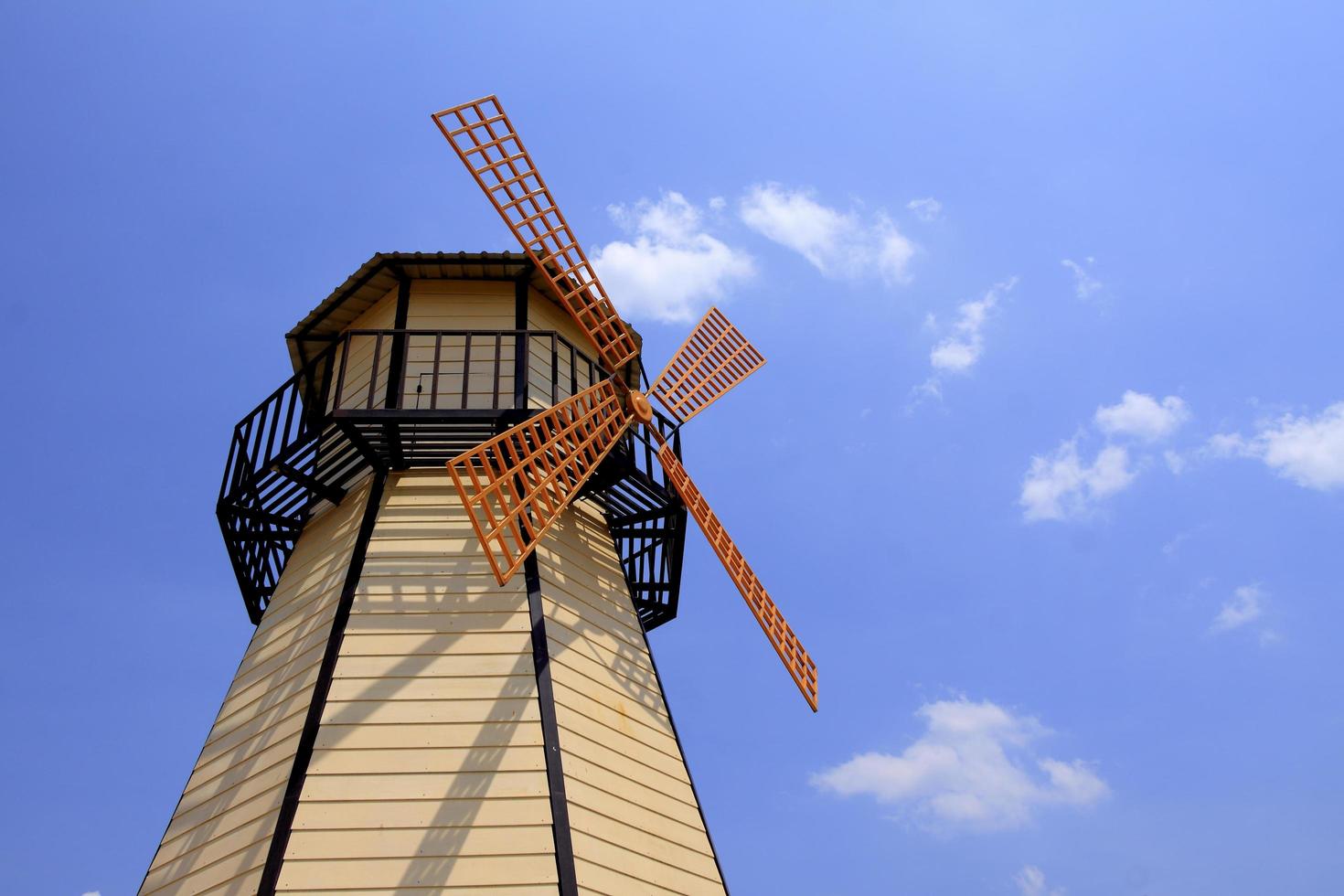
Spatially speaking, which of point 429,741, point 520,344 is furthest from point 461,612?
point 520,344

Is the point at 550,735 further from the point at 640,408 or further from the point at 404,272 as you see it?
the point at 404,272

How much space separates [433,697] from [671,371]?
5026 mm

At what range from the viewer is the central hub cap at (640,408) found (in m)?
10.4

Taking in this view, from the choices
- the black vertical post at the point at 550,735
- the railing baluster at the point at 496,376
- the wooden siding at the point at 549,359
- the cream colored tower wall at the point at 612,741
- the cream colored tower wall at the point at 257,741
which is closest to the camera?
the black vertical post at the point at 550,735

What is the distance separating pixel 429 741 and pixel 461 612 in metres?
1.17

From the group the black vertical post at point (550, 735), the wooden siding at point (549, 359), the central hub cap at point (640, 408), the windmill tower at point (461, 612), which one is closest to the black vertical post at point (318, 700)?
the windmill tower at point (461, 612)

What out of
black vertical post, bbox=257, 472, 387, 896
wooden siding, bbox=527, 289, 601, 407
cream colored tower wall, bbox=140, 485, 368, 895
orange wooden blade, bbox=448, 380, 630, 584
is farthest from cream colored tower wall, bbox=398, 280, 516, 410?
cream colored tower wall, bbox=140, 485, 368, 895

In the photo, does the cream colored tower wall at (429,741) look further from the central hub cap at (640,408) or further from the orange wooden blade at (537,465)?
the central hub cap at (640,408)

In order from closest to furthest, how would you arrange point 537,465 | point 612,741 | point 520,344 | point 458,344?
point 612,741, point 537,465, point 520,344, point 458,344

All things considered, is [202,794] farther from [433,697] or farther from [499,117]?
[499,117]

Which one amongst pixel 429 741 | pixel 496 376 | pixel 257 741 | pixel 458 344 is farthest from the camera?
pixel 458 344

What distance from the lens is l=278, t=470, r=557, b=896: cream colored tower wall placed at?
6.91 meters

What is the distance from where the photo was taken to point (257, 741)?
26.4 feet

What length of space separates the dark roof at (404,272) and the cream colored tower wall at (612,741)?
2651 mm
